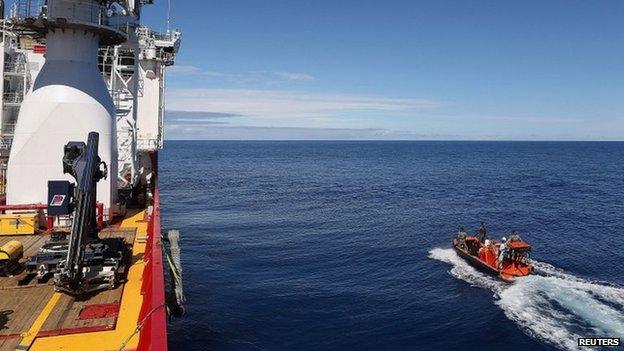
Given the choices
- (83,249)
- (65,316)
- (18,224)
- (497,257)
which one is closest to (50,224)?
(18,224)

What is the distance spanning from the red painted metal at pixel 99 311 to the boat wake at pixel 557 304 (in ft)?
63.2

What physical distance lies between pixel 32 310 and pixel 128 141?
16.9m

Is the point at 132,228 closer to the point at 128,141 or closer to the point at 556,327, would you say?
the point at 128,141

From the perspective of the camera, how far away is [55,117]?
749 inches

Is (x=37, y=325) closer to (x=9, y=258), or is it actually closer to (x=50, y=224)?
(x=9, y=258)

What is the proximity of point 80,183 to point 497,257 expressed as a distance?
89.2ft

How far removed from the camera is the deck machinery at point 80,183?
1077 cm

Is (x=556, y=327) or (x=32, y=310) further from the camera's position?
(x=556, y=327)

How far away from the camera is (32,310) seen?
1137 cm

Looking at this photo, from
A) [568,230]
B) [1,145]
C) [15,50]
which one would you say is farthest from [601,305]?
[15,50]

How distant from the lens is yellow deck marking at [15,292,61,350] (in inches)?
382

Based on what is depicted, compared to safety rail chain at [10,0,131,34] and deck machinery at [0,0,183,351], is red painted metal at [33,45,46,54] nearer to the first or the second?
deck machinery at [0,0,183,351]

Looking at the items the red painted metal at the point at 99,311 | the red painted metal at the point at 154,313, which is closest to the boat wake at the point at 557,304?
the red painted metal at the point at 154,313

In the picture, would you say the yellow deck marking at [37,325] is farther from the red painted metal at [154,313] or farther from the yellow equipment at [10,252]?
the yellow equipment at [10,252]
